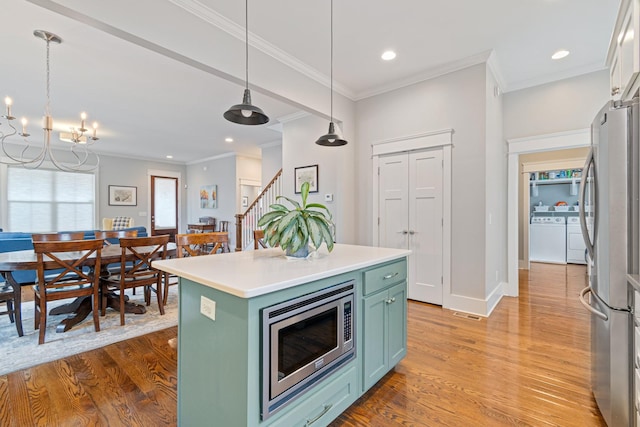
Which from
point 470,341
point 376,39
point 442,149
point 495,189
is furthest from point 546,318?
point 376,39

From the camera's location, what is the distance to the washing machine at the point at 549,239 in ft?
22.1

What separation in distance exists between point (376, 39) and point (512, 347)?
10.5 feet

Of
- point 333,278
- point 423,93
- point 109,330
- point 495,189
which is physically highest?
point 423,93

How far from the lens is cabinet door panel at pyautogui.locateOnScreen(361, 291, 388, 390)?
176 centimetres

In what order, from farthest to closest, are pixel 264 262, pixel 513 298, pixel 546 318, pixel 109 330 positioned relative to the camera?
pixel 513 298 < pixel 546 318 < pixel 109 330 < pixel 264 262

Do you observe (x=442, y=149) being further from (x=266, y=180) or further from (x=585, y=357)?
(x=266, y=180)

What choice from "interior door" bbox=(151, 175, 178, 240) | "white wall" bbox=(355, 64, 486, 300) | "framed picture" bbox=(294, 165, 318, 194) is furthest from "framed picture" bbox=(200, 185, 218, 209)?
"white wall" bbox=(355, 64, 486, 300)

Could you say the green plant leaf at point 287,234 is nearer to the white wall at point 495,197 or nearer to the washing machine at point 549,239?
the white wall at point 495,197

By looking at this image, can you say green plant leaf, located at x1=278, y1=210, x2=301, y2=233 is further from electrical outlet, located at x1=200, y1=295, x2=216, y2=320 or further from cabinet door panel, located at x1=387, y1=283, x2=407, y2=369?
cabinet door panel, located at x1=387, y1=283, x2=407, y2=369

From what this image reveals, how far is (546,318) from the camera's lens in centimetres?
323

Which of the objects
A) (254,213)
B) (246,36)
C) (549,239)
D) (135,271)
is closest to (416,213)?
(246,36)

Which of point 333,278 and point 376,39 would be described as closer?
point 333,278

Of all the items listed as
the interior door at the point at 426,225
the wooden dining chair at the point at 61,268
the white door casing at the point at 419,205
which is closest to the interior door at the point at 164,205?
the wooden dining chair at the point at 61,268

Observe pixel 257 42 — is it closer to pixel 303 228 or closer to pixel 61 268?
pixel 303 228
